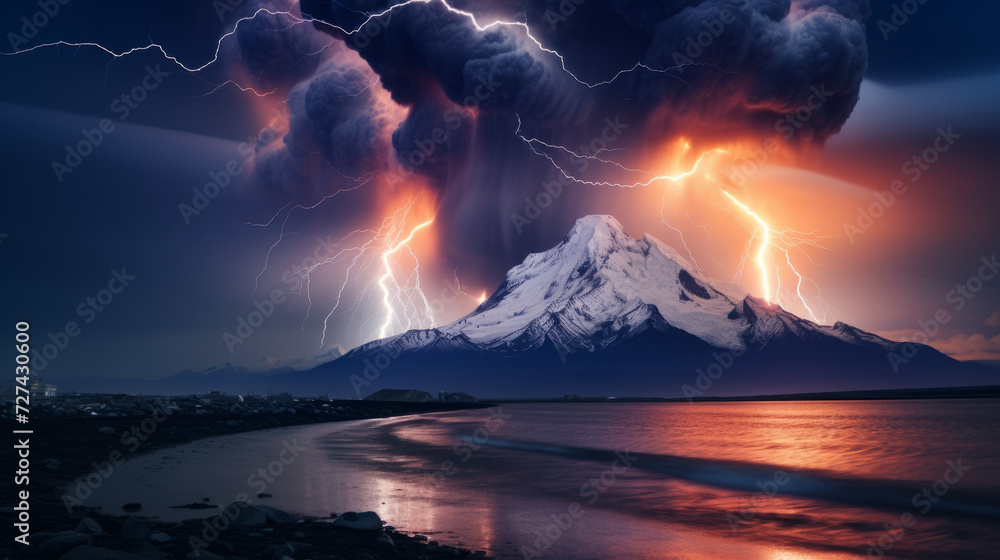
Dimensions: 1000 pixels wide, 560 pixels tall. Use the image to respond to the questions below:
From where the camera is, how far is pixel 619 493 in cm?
1392

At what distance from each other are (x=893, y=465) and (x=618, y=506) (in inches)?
542

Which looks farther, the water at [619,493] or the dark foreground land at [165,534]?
the water at [619,493]

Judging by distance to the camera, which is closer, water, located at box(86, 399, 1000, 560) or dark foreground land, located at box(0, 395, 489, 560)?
dark foreground land, located at box(0, 395, 489, 560)

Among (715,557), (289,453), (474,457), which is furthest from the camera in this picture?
(474,457)

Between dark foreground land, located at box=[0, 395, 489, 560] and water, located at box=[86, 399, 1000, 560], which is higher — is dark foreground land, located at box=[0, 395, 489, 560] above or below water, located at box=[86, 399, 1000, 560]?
above

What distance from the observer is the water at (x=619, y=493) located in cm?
917

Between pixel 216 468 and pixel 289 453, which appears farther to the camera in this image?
pixel 289 453

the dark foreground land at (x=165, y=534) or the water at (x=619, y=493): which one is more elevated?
the dark foreground land at (x=165, y=534)

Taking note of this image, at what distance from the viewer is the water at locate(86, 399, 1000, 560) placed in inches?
361

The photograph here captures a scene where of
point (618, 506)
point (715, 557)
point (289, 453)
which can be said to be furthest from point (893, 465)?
point (289, 453)

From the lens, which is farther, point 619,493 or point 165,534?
point 619,493

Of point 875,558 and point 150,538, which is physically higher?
point 150,538

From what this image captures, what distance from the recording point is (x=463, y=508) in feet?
36.6

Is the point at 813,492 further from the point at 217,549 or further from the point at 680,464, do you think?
the point at 217,549
